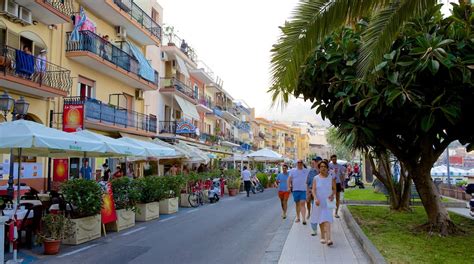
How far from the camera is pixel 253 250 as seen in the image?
29.2 ft

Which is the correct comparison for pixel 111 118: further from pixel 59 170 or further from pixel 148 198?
pixel 148 198

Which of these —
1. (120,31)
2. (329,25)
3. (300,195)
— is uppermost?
(120,31)

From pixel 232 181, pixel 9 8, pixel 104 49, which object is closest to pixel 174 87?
pixel 232 181

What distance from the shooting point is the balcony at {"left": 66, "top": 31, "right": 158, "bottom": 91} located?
19844mm

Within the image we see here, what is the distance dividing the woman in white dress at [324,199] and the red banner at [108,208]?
5.34 m

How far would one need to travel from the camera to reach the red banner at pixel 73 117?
17.7m

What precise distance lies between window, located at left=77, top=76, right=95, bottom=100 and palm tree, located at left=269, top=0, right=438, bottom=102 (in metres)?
16.7

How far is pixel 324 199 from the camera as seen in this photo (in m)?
8.91

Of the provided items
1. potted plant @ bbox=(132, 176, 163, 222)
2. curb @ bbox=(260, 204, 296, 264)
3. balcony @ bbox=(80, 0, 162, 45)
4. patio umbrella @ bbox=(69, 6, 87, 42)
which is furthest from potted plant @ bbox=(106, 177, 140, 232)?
balcony @ bbox=(80, 0, 162, 45)

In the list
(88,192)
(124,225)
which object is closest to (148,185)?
(124,225)

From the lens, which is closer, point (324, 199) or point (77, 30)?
point (324, 199)

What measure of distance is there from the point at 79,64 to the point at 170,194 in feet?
30.2

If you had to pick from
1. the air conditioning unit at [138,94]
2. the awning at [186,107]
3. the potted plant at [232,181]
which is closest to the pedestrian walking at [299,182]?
the potted plant at [232,181]

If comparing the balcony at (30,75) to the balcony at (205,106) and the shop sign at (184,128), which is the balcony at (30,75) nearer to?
the shop sign at (184,128)
